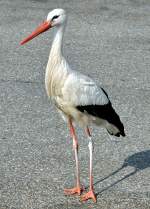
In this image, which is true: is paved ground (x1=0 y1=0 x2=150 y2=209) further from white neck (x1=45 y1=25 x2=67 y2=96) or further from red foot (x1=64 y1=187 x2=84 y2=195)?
white neck (x1=45 y1=25 x2=67 y2=96)

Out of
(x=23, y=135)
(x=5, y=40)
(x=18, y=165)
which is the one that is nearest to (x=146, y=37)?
(x=5, y=40)

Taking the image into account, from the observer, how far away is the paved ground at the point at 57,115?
20.8 ft

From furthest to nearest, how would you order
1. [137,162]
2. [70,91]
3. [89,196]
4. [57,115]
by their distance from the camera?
[57,115] < [137,162] < [89,196] < [70,91]

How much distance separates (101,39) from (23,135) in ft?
16.1

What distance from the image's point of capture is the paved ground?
6328 millimetres

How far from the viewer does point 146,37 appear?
40.5 feet

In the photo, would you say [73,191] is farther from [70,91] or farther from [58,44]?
[58,44]

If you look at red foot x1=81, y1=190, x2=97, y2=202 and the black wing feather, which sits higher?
the black wing feather

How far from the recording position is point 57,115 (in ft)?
27.3

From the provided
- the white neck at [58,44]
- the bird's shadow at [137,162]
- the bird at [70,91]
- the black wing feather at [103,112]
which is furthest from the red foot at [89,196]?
the white neck at [58,44]

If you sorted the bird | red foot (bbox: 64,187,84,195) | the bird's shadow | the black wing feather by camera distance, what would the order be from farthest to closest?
the bird's shadow, red foot (bbox: 64,187,84,195), the black wing feather, the bird

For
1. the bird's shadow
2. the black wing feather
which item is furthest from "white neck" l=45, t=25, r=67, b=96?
the bird's shadow

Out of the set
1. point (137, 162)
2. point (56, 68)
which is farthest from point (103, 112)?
point (137, 162)

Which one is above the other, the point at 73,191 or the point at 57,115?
the point at 57,115
